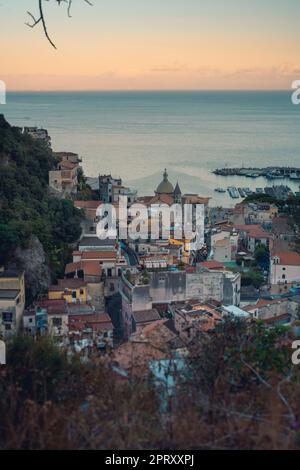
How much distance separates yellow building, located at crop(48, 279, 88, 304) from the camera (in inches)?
416

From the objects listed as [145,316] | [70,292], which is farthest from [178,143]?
[145,316]

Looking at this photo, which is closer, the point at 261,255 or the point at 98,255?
the point at 98,255

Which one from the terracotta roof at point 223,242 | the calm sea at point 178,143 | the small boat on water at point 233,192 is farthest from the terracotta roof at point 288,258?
the small boat on water at point 233,192

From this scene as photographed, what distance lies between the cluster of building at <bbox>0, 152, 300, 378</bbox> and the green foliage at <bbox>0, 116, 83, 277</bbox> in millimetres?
416

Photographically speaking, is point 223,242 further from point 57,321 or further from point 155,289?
point 57,321

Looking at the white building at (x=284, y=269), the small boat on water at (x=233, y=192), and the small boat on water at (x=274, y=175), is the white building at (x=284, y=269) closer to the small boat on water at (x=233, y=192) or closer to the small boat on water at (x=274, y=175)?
the small boat on water at (x=233, y=192)

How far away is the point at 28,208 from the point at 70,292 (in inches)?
93.4

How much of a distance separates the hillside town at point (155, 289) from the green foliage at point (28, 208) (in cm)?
38

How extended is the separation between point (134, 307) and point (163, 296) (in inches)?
26.8

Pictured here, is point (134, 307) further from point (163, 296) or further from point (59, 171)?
point (59, 171)

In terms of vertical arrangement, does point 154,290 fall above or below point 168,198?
below

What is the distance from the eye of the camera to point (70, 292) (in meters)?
10.6

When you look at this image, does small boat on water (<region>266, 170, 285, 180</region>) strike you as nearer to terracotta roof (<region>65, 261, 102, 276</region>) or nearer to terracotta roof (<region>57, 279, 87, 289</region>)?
terracotta roof (<region>65, 261, 102, 276</region>)

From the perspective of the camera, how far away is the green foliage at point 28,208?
1103cm
